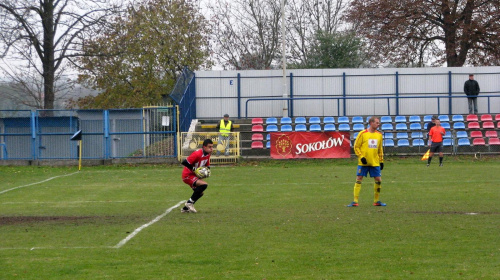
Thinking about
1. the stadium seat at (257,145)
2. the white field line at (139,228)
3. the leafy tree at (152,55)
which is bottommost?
the white field line at (139,228)

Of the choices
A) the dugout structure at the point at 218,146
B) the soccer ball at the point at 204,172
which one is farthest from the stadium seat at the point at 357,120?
the soccer ball at the point at 204,172

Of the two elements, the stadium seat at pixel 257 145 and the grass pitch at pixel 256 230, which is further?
the stadium seat at pixel 257 145

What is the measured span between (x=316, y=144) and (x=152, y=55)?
2223 cm

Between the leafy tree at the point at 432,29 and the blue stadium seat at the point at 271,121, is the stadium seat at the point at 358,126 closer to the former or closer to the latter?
the blue stadium seat at the point at 271,121

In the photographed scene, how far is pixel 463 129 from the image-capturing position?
30.6 metres

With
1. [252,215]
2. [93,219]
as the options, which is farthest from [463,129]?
[93,219]

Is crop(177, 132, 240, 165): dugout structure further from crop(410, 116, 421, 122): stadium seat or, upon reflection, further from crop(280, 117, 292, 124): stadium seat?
crop(410, 116, 421, 122): stadium seat

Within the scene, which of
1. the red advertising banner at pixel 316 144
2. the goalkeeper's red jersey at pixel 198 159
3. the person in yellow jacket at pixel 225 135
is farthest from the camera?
the red advertising banner at pixel 316 144

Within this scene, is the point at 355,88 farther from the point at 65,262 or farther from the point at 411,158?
the point at 65,262

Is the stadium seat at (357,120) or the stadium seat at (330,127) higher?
the stadium seat at (357,120)

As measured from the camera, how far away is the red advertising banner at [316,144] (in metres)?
27.6

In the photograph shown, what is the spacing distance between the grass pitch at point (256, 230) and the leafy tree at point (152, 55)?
1046 inches

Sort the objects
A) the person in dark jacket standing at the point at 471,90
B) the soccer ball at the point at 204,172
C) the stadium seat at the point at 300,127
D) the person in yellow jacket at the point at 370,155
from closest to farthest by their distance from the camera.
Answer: the soccer ball at the point at 204,172
the person in yellow jacket at the point at 370,155
the stadium seat at the point at 300,127
the person in dark jacket standing at the point at 471,90

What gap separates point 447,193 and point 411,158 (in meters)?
12.6
